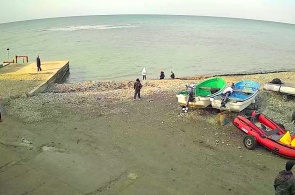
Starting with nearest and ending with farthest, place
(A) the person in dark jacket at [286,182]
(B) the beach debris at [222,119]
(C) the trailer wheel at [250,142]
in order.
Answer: (A) the person in dark jacket at [286,182] < (C) the trailer wheel at [250,142] < (B) the beach debris at [222,119]

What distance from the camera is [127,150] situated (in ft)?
36.0

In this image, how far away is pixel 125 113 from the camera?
14867 millimetres

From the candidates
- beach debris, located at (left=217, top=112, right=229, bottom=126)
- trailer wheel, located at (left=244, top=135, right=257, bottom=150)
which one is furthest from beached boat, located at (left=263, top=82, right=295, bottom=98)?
trailer wheel, located at (left=244, top=135, right=257, bottom=150)

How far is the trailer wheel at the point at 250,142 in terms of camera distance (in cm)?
1085

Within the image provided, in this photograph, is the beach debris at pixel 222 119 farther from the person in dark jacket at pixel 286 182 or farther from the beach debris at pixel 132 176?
the person in dark jacket at pixel 286 182

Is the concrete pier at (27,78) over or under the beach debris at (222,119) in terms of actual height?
over

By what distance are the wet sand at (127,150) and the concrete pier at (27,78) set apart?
2558 mm

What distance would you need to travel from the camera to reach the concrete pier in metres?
18.7

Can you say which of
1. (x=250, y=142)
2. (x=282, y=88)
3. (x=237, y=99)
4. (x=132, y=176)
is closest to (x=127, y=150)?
(x=132, y=176)

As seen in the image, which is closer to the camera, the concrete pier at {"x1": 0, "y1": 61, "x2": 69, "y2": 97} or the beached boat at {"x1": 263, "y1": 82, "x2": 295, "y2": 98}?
the beached boat at {"x1": 263, "y1": 82, "x2": 295, "y2": 98}

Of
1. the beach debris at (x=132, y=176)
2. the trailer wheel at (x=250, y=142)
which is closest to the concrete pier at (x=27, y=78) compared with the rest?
the beach debris at (x=132, y=176)

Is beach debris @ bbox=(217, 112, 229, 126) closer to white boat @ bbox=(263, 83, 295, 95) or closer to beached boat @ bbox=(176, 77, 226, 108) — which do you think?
beached boat @ bbox=(176, 77, 226, 108)

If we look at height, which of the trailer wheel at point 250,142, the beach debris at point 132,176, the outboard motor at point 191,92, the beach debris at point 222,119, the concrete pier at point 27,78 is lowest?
the beach debris at point 132,176

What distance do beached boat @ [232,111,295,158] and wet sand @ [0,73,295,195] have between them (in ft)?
1.08
